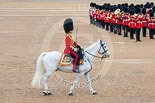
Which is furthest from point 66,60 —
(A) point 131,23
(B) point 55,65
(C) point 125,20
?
(C) point 125,20

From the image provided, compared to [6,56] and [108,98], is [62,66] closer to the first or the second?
[108,98]

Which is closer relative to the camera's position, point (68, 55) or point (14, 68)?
point (68, 55)

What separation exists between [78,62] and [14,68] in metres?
Result: 4.20

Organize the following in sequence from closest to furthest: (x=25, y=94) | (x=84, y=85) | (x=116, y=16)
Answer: (x=25, y=94), (x=84, y=85), (x=116, y=16)

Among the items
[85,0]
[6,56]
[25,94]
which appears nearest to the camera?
[25,94]

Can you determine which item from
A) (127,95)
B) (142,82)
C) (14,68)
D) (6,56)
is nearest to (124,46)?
(6,56)

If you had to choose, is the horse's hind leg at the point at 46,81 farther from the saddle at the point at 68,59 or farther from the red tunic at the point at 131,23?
the red tunic at the point at 131,23

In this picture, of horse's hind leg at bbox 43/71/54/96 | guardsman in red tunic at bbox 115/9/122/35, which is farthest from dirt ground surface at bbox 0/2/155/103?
guardsman in red tunic at bbox 115/9/122/35

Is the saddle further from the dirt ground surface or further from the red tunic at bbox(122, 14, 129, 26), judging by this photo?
the red tunic at bbox(122, 14, 129, 26)

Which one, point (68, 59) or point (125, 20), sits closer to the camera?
point (68, 59)

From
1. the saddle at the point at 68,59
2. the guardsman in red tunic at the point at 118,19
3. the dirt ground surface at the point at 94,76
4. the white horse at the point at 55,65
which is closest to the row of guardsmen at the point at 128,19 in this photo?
the guardsman in red tunic at the point at 118,19

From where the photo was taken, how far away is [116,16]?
24.6 meters

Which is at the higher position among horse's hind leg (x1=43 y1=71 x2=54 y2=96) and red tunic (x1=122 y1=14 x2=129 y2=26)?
horse's hind leg (x1=43 y1=71 x2=54 y2=96)

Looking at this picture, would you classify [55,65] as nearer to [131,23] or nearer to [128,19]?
[131,23]
